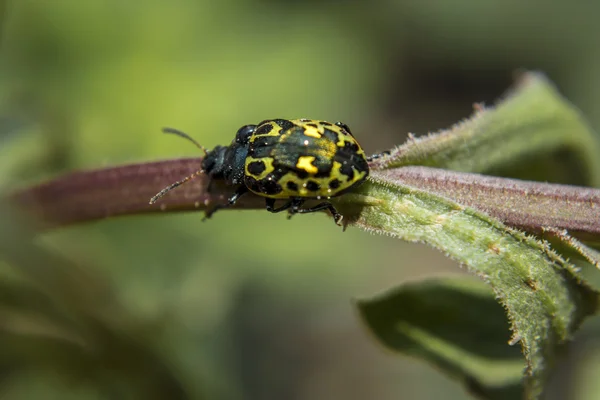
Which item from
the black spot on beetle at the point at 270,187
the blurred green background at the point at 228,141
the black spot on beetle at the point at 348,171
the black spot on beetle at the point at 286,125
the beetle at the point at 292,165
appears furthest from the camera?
the blurred green background at the point at 228,141

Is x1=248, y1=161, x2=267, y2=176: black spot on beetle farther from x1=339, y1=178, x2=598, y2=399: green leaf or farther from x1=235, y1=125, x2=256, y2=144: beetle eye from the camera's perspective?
x1=339, y1=178, x2=598, y2=399: green leaf

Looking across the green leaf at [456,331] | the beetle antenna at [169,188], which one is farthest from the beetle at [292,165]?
the green leaf at [456,331]

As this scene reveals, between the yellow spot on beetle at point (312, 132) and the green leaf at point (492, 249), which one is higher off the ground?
the yellow spot on beetle at point (312, 132)

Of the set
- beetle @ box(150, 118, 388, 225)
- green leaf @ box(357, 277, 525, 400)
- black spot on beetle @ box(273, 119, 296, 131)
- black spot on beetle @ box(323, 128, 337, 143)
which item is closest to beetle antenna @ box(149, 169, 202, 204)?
beetle @ box(150, 118, 388, 225)

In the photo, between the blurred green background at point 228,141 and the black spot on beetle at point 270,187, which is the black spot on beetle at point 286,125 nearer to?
the black spot on beetle at point 270,187

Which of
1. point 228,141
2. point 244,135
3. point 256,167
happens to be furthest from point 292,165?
point 228,141

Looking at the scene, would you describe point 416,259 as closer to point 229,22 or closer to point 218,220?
point 218,220

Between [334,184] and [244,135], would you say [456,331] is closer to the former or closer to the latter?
[334,184]
